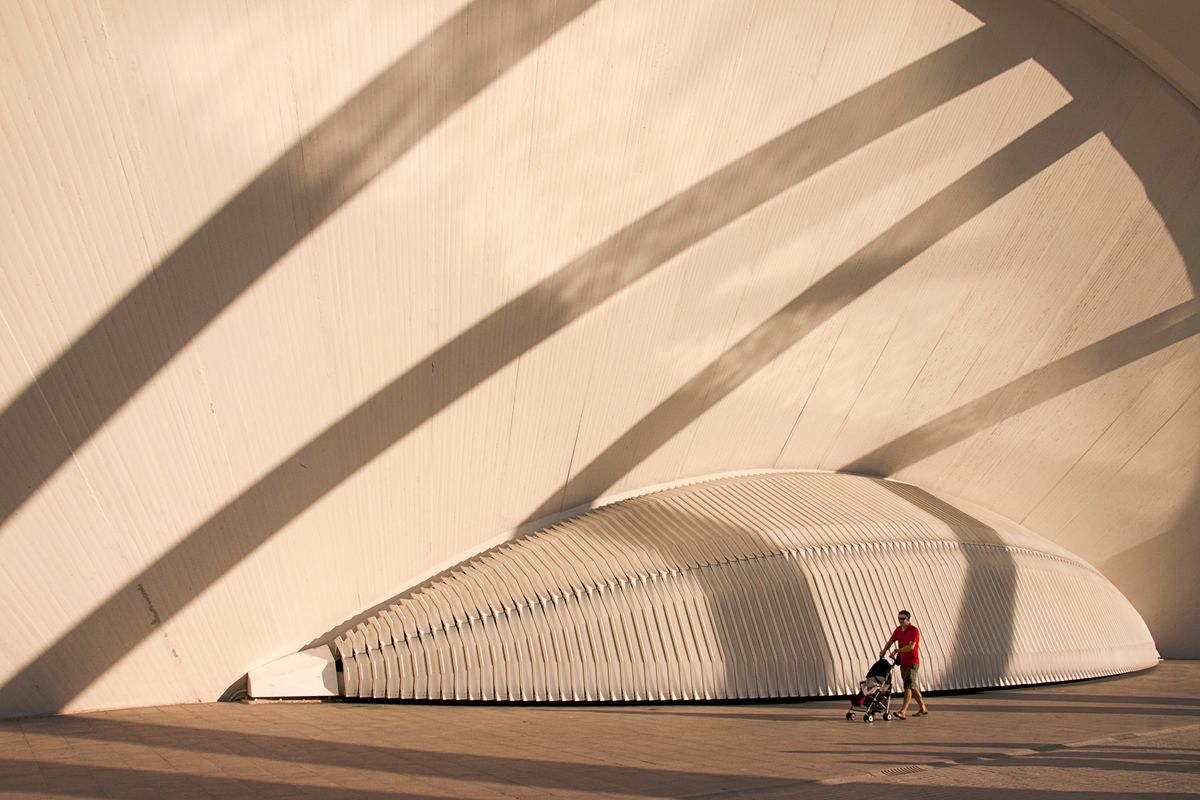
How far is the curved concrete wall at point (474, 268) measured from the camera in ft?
23.2

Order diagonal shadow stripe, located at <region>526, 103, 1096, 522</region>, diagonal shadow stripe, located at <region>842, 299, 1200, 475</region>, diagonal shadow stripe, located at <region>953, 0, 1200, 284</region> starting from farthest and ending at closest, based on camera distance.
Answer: diagonal shadow stripe, located at <region>842, 299, 1200, 475</region> < diagonal shadow stripe, located at <region>526, 103, 1096, 522</region> < diagonal shadow stripe, located at <region>953, 0, 1200, 284</region>

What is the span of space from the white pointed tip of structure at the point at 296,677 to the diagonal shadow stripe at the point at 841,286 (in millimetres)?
3009

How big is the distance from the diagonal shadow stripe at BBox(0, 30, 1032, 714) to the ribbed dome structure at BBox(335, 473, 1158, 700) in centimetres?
135

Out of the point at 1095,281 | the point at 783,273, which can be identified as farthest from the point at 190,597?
the point at 1095,281

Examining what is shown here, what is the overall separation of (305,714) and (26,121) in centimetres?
438

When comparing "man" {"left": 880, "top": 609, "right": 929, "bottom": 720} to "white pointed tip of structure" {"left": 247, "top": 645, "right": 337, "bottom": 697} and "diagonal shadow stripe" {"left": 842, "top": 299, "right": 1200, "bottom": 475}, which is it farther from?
"diagonal shadow stripe" {"left": 842, "top": 299, "right": 1200, "bottom": 475}

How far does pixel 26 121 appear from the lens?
21.1 feet

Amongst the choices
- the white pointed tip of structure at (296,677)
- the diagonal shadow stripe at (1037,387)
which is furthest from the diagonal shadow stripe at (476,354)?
the diagonal shadow stripe at (1037,387)

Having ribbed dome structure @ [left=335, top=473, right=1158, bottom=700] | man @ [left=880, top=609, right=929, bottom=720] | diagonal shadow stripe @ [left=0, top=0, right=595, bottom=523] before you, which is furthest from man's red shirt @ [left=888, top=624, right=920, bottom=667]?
diagonal shadow stripe @ [left=0, top=0, right=595, bottom=523]

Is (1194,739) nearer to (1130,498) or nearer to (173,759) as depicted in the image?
(173,759)

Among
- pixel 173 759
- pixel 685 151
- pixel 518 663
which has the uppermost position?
pixel 685 151

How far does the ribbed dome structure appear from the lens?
9023 mm

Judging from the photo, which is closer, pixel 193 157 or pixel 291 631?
pixel 193 157

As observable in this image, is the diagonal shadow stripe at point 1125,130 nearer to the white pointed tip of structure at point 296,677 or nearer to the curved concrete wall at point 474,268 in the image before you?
the curved concrete wall at point 474,268
